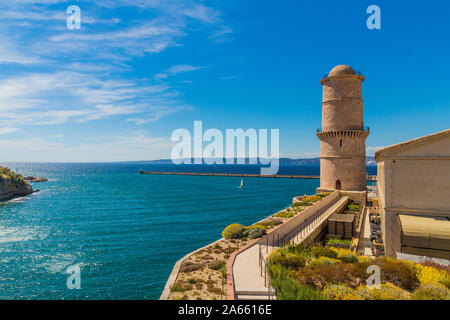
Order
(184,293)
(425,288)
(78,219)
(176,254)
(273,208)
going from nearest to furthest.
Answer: (425,288), (184,293), (176,254), (78,219), (273,208)

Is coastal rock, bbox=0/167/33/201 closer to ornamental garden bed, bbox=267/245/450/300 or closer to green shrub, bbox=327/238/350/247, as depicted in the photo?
green shrub, bbox=327/238/350/247

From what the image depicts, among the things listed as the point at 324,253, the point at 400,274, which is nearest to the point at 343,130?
the point at 324,253

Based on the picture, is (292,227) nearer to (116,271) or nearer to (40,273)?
(116,271)

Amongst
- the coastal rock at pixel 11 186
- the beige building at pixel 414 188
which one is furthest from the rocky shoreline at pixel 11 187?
the beige building at pixel 414 188

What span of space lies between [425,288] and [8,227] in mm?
47806

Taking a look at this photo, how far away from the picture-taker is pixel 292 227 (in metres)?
20.8

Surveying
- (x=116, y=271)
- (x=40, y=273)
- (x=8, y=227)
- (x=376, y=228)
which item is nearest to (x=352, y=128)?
(x=376, y=228)

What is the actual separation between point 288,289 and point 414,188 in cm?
1303

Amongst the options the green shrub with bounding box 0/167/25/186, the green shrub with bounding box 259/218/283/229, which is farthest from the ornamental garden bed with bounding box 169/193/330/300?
the green shrub with bounding box 0/167/25/186

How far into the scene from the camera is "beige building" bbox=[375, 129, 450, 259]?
632 inches

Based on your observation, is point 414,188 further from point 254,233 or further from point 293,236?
point 254,233

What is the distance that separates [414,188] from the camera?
1739 cm

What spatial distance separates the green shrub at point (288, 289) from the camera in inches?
354

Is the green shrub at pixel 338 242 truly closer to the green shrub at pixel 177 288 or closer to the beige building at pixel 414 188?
the beige building at pixel 414 188
